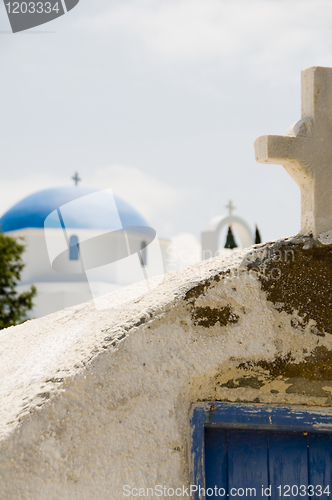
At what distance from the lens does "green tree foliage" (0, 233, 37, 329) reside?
1266 cm

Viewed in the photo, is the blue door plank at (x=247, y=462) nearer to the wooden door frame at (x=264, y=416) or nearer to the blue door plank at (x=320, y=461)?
the wooden door frame at (x=264, y=416)

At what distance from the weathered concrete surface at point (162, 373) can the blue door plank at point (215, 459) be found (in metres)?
0.13

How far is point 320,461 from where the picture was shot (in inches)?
75.2

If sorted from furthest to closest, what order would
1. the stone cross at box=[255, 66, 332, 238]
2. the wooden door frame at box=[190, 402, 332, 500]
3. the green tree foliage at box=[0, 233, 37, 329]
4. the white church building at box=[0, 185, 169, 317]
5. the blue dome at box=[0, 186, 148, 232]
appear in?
1. the blue dome at box=[0, 186, 148, 232]
2. the white church building at box=[0, 185, 169, 317]
3. the green tree foliage at box=[0, 233, 37, 329]
4. the stone cross at box=[255, 66, 332, 238]
5. the wooden door frame at box=[190, 402, 332, 500]

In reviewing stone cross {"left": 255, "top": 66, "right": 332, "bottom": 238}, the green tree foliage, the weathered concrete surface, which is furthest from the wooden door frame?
the green tree foliage

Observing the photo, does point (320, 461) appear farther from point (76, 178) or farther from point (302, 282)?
point (76, 178)

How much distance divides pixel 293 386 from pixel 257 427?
0.70ft

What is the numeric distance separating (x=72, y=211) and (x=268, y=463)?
47.0 ft

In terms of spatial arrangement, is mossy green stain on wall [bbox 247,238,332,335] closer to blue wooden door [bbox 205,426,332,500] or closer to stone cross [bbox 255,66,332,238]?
stone cross [bbox 255,66,332,238]

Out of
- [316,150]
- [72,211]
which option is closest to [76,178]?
[72,211]

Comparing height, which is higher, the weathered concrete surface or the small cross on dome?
the weathered concrete surface

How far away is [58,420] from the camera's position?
1.73 metres

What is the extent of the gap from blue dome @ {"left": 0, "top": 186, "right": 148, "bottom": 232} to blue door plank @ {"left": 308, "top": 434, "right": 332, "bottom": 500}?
44.8ft

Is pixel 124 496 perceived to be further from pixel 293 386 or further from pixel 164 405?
pixel 293 386
